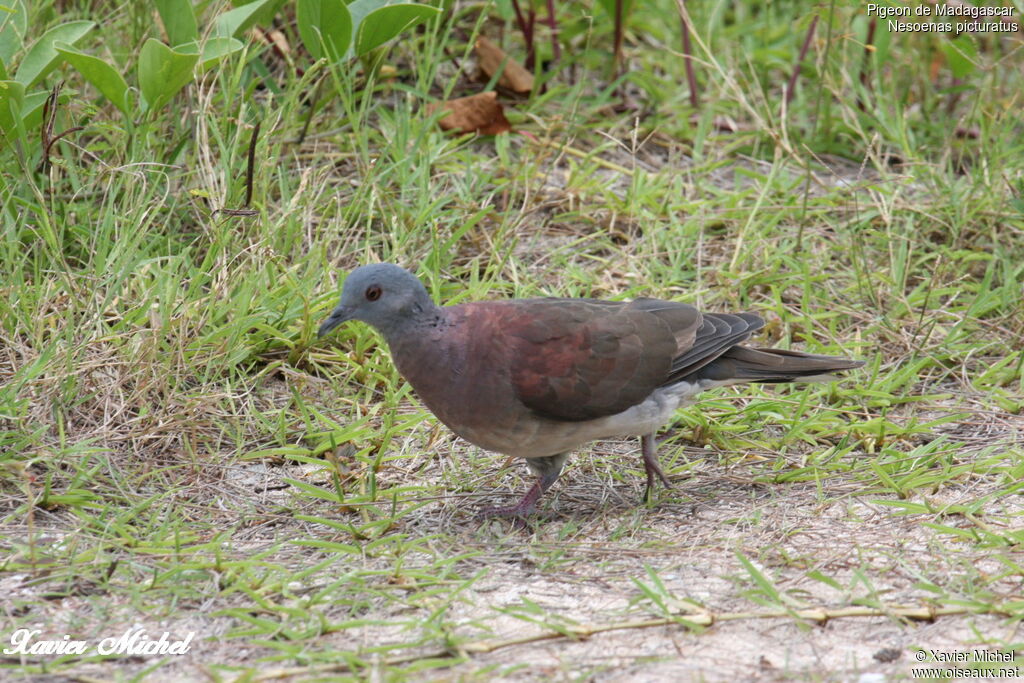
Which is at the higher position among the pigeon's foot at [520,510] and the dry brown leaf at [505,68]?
the dry brown leaf at [505,68]

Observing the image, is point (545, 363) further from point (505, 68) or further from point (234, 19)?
point (505, 68)

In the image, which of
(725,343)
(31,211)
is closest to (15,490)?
(31,211)

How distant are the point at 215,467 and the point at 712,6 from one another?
4173mm

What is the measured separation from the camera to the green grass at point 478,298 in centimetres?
301

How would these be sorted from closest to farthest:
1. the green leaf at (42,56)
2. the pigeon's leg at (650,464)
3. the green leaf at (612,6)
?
the pigeon's leg at (650,464), the green leaf at (42,56), the green leaf at (612,6)

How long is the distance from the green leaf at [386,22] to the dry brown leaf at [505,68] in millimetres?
1010

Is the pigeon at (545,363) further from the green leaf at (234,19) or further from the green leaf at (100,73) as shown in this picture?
the green leaf at (234,19)

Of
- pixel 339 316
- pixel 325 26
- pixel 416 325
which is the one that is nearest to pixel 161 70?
pixel 325 26

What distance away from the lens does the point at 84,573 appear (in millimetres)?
3076

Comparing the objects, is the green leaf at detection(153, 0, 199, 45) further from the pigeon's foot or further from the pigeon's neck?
the pigeon's foot

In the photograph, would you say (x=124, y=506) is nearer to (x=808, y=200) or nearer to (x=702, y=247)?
(x=702, y=247)

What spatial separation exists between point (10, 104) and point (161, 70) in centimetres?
55

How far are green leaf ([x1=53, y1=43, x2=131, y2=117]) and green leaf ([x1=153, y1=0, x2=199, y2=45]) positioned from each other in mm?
407

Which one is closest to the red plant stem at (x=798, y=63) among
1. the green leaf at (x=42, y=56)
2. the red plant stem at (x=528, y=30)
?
the red plant stem at (x=528, y=30)
